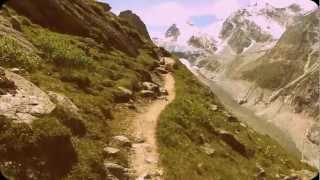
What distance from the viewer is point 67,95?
29.5 m

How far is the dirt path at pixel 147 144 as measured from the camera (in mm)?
25766

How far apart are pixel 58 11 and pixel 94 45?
4024mm

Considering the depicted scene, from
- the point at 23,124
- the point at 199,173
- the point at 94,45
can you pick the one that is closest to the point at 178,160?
the point at 199,173

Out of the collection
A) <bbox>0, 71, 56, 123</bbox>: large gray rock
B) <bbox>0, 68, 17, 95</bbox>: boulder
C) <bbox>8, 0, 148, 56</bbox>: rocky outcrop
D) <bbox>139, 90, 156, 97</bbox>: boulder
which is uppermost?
<bbox>8, 0, 148, 56</bbox>: rocky outcrop

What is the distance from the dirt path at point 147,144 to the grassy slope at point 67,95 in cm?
80

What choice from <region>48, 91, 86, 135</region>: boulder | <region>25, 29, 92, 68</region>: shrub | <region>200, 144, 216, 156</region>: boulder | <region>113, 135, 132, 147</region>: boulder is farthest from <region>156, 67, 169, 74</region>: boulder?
<region>48, 91, 86, 135</region>: boulder

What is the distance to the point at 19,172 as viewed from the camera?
1983cm

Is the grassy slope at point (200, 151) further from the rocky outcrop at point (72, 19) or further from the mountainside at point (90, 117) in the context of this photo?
the rocky outcrop at point (72, 19)

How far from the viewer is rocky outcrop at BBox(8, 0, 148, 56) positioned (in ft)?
147

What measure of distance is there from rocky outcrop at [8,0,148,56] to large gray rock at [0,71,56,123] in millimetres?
19267

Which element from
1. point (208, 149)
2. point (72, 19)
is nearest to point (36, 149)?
point (208, 149)

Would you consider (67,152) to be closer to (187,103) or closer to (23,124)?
(23,124)

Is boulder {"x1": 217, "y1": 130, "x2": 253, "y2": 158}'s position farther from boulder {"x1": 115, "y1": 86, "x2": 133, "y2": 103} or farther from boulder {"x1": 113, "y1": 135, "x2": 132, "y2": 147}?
boulder {"x1": 113, "y1": 135, "x2": 132, "y2": 147}

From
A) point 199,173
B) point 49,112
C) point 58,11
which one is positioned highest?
point 58,11
